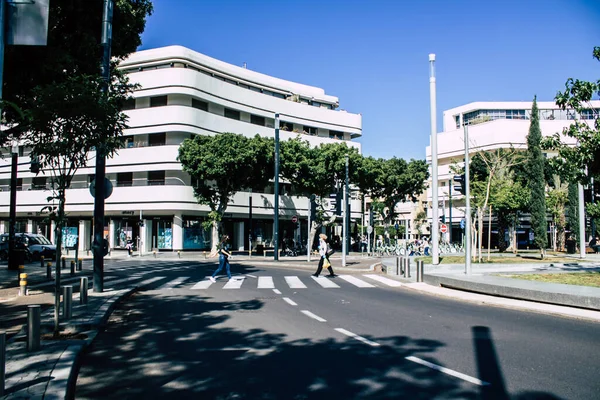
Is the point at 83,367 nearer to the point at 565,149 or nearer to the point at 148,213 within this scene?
the point at 565,149

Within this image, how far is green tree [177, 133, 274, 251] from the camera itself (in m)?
36.4

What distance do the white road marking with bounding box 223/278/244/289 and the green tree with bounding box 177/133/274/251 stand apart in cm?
1887

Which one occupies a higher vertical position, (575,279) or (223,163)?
(223,163)

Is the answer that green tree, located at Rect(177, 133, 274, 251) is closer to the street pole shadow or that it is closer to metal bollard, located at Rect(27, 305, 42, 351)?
the street pole shadow

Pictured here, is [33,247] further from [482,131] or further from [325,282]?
[482,131]

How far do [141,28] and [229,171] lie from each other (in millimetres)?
20592

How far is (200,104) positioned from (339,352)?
4165 cm

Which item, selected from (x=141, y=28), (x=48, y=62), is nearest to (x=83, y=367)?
(x=48, y=62)

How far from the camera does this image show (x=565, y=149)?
16203 millimetres

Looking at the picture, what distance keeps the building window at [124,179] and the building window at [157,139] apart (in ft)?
11.3

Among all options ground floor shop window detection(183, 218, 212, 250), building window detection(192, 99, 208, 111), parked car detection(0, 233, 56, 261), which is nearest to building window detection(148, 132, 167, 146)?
building window detection(192, 99, 208, 111)

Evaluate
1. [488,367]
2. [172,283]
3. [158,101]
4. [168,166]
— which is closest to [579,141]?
[488,367]

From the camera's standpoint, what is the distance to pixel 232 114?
49156mm

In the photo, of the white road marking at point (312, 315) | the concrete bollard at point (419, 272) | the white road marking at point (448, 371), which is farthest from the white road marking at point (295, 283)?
the white road marking at point (448, 371)
